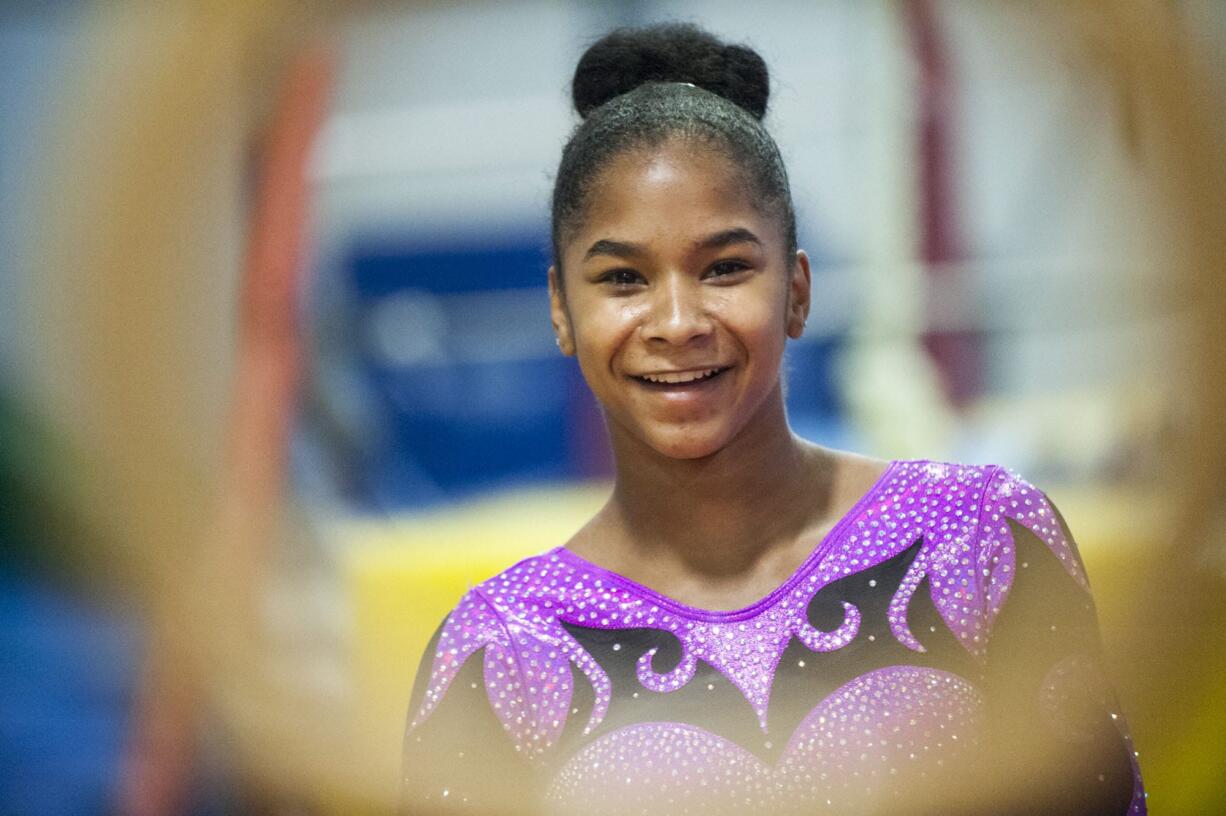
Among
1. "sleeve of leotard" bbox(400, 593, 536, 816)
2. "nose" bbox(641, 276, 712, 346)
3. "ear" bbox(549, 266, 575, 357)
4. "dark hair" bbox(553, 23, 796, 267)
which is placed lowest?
"sleeve of leotard" bbox(400, 593, 536, 816)

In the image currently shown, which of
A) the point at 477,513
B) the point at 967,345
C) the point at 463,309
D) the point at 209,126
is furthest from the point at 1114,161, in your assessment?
the point at 463,309

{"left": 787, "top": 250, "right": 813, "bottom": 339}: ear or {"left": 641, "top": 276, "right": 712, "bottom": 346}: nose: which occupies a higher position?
{"left": 787, "top": 250, "right": 813, "bottom": 339}: ear

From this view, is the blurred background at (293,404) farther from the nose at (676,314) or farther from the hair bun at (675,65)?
the nose at (676,314)

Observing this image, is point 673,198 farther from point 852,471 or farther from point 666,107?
point 852,471

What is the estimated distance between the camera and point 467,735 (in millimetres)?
840

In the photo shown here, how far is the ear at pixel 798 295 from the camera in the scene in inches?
34.3

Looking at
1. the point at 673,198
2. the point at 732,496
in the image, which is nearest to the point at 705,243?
the point at 673,198

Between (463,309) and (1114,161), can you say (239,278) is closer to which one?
(1114,161)

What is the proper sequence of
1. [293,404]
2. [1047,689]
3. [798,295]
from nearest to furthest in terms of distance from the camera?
[1047,689]
[798,295]
[293,404]

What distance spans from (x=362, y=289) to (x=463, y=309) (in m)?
0.24

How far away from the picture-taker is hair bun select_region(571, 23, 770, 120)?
3.03ft

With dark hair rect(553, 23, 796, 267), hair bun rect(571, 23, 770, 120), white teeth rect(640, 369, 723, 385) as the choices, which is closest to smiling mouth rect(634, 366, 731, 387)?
white teeth rect(640, 369, 723, 385)

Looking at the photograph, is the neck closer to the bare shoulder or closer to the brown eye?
the bare shoulder

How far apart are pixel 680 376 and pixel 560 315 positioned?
116 mm
